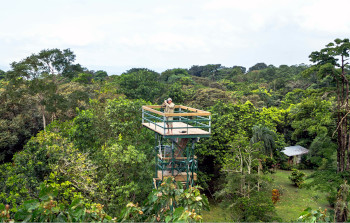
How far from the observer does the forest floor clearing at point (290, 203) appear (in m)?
17.8

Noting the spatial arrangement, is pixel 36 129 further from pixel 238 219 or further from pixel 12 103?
pixel 238 219

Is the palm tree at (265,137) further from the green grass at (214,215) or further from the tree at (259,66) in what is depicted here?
the tree at (259,66)

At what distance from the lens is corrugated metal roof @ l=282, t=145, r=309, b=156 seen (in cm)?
3008

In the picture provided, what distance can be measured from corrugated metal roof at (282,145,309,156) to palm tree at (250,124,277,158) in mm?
8588

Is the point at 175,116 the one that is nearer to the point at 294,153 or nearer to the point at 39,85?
the point at 39,85

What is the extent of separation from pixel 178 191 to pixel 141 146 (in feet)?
38.9

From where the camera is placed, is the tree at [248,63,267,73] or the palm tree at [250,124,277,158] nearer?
the palm tree at [250,124,277,158]

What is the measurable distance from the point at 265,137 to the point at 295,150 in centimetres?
1110

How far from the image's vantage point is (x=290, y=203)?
67.9 ft

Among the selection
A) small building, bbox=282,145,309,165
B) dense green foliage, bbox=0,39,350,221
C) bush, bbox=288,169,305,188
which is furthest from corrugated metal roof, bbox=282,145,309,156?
bush, bbox=288,169,305,188

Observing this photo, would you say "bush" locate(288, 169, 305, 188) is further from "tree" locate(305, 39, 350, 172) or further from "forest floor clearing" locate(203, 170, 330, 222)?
"tree" locate(305, 39, 350, 172)

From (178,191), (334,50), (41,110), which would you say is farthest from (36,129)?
(178,191)

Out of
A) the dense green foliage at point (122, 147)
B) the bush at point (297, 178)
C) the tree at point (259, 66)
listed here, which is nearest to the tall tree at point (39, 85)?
the dense green foliage at point (122, 147)

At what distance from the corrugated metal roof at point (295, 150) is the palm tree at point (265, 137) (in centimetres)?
859
